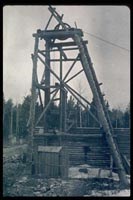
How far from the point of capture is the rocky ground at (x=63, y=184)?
7238mm

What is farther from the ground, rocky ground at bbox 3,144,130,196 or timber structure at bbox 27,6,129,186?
timber structure at bbox 27,6,129,186

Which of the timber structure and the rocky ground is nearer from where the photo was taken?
the rocky ground

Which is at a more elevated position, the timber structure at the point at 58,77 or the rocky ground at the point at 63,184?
the timber structure at the point at 58,77

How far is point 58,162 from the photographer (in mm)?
8844

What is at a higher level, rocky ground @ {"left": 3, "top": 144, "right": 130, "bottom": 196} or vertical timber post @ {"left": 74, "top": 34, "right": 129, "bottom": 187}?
vertical timber post @ {"left": 74, "top": 34, "right": 129, "bottom": 187}

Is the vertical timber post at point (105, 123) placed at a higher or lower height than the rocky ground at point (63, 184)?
higher

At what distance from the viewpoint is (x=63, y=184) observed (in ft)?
26.6

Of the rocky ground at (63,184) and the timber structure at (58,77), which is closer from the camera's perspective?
the rocky ground at (63,184)

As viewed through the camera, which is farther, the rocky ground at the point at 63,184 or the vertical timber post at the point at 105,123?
the vertical timber post at the point at 105,123

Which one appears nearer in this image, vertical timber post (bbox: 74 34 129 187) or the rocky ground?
the rocky ground

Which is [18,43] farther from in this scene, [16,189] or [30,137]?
[16,189]

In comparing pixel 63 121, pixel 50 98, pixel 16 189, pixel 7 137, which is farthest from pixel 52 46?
pixel 7 137

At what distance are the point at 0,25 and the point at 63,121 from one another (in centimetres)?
545

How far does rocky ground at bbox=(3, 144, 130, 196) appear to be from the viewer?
724cm
